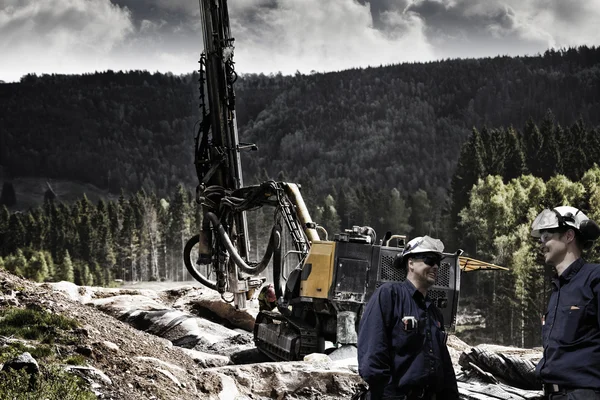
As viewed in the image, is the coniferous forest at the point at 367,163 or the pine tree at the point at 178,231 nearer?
the coniferous forest at the point at 367,163

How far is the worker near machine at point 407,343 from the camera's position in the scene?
479cm

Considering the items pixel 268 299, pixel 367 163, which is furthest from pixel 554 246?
pixel 367 163

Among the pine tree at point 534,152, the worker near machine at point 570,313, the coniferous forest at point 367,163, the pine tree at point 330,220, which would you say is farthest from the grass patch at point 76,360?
the pine tree at point 330,220

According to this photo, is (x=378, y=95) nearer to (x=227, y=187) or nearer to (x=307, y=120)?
(x=307, y=120)

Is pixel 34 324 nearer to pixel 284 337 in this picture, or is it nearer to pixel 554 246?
pixel 284 337

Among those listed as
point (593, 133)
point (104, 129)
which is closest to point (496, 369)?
point (593, 133)

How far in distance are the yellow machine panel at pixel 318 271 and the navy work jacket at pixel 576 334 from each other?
26.9 ft

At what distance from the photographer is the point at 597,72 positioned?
501ft

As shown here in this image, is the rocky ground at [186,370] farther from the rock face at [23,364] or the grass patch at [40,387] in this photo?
the rock face at [23,364]

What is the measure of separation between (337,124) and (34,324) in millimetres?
165438

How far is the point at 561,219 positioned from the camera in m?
4.75

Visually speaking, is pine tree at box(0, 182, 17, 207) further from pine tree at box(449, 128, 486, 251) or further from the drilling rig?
the drilling rig

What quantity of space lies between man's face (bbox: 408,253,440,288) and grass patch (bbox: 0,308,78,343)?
21.2ft

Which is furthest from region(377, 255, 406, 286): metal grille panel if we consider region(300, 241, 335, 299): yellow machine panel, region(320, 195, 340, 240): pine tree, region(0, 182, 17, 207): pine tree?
region(0, 182, 17, 207): pine tree
